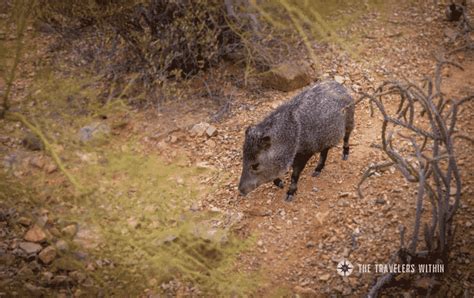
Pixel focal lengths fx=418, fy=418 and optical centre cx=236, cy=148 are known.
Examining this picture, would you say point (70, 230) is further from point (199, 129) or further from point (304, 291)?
point (304, 291)

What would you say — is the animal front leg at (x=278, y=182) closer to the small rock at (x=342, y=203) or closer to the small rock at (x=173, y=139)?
the small rock at (x=342, y=203)

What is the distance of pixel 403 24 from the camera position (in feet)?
20.4

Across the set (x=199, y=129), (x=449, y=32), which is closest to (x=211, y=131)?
(x=199, y=129)

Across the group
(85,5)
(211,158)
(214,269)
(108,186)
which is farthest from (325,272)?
(85,5)

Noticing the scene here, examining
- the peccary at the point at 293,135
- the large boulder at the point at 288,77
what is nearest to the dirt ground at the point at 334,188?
the large boulder at the point at 288,77

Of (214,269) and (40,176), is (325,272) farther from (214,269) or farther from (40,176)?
(40,176)

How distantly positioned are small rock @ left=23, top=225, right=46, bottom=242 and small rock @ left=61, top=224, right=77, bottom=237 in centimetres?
18

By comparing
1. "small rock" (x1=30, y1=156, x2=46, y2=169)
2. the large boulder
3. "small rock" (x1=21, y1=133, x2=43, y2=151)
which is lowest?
"small rock" (x1=30, y1=156, x2=46, y2=169)

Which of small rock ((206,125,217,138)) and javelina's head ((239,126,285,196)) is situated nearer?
javelina's head ((239,126,285,196))

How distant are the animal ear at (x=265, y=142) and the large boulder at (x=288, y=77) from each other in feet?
5.59

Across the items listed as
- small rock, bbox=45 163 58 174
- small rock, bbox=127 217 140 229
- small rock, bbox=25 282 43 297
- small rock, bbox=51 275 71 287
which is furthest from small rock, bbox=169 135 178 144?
small rock, bbox=25 282 43 297

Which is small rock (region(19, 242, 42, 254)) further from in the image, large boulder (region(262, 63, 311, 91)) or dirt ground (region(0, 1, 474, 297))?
large boulder (region(262, 63, 311, 91))

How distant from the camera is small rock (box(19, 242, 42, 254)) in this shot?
354 cm

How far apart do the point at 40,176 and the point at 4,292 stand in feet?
5.00
